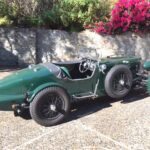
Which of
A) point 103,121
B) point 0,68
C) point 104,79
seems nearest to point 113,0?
point 0,68

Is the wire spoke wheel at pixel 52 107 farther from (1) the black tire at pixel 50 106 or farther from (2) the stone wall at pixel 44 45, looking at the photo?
(2) the stone wall at pixel 44 45

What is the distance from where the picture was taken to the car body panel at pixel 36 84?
5.23 metres

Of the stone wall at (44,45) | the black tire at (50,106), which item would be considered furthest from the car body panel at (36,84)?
the stone wall at (44,45)

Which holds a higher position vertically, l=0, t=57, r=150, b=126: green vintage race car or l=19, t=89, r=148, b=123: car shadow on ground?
l=0, t=57, r=150, b=126: green vintage race car

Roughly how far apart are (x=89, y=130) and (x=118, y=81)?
1.46m

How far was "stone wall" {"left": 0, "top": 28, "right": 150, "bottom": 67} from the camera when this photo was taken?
10297 mm

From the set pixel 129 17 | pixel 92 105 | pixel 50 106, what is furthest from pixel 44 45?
pixel 50 106

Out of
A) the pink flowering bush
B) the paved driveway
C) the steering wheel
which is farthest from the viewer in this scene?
the pink flowering bush

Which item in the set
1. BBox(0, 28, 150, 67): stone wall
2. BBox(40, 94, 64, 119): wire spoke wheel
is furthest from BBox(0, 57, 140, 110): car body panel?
BBox(0, 28, 150, 67): stone wall

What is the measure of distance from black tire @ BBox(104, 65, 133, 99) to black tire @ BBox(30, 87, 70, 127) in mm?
1008

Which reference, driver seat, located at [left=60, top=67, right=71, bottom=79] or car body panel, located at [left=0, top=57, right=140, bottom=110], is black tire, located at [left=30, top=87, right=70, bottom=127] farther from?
driver seat, located at [left=60, top=67, right=71, bottom=79]

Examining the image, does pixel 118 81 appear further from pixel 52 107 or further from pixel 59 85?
pixel 52 107

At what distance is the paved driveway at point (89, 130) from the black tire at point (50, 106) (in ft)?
0.49

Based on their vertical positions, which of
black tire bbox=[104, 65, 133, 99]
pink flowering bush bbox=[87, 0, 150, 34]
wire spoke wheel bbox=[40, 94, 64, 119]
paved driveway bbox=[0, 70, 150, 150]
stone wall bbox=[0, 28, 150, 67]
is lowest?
paved driveway bbox=[0, 70, 150, 150]
